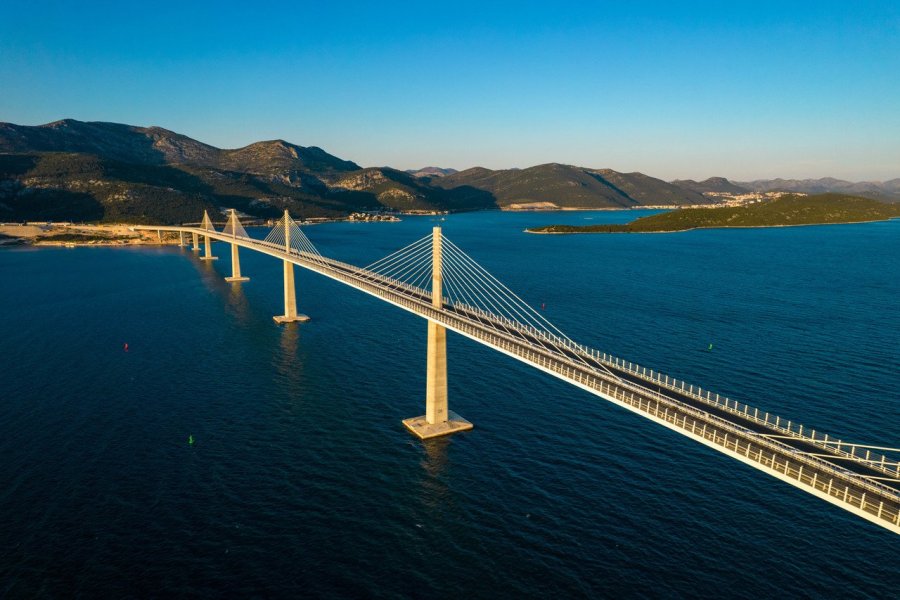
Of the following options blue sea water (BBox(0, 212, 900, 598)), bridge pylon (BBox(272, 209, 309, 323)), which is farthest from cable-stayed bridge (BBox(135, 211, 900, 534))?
bridge pylon (BBox(272, 209, 309, 323))

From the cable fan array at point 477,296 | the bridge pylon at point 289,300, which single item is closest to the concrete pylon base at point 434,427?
the cable fan array at point 477,296

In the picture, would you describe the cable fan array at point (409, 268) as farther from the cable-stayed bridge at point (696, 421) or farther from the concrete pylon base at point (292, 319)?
the cable-stayed bridge at point (696, 421)

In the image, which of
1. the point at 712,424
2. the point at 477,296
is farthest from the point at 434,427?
the point at 477,296

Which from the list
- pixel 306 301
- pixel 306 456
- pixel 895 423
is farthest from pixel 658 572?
pixel 306 301

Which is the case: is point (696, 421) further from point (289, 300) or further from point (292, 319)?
point (289, 300)

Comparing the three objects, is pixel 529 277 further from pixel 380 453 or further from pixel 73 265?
pixel 73 265
